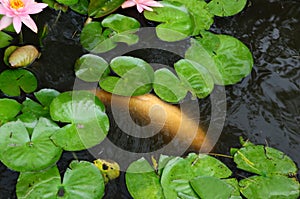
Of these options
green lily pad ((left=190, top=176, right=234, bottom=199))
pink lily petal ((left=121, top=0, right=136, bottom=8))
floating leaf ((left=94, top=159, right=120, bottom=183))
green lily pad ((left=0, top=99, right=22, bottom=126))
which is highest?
pink lily petal ((left=121, top=0, right=136, bottom=8))

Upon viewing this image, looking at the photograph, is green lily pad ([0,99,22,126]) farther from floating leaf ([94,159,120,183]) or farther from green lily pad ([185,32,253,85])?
green lily pad ([185,32,253,85])

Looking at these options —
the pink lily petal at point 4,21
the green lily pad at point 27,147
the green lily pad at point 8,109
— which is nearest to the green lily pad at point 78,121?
the green lily pad at point 27,147

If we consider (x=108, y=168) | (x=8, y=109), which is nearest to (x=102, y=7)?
(x=8, y=109)

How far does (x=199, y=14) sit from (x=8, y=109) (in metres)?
1.03

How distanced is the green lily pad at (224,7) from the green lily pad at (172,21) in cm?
17

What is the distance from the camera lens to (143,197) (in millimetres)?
1646

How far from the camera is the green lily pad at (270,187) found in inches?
66.0

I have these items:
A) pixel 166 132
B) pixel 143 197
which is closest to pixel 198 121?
pixel 166 132

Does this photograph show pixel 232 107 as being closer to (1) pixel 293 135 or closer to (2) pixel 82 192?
(1) pixel 293 135

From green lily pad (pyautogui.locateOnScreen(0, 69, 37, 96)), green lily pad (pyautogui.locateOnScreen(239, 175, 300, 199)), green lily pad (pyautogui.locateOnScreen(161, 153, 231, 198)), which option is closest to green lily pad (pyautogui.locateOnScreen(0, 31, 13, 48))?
green lily pad (pyautogui.locateOnScreen(0, 69, 37, 96))

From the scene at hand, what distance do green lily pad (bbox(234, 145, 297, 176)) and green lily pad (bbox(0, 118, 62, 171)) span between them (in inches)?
29.4

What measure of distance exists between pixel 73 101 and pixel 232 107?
716 mm

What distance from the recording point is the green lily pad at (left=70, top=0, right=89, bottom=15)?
2.15 m

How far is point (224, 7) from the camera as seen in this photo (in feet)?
7.23
